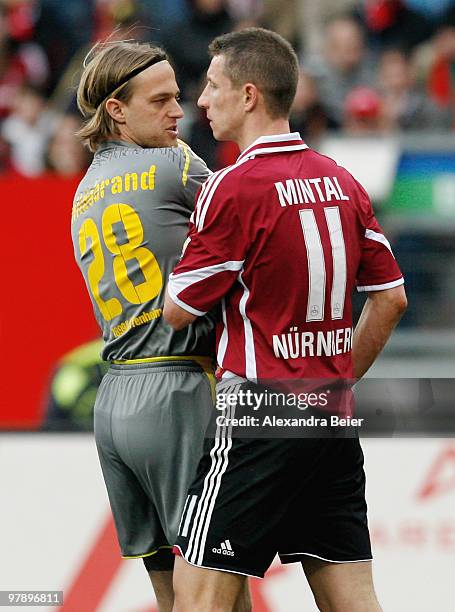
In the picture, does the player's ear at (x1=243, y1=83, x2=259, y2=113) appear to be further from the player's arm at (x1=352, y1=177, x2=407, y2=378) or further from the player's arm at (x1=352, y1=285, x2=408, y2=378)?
the player's arm at (x1=352, y1=285, x2=408, y2=378)

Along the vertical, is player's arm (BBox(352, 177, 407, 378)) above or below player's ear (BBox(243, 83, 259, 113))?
below

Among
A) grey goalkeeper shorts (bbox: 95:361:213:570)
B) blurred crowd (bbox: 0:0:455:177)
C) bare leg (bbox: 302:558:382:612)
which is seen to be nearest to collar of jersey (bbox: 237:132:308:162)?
grey goalkeeper shorts (bbox: 95:361:213:570)

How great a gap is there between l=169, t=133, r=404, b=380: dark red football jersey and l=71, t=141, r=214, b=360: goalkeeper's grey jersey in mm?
268

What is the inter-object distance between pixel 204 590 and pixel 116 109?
5.27 ft

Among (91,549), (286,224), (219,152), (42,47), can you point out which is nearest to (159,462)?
(286,224)

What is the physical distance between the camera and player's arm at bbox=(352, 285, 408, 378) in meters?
3.96

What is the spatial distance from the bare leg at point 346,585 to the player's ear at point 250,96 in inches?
56.4

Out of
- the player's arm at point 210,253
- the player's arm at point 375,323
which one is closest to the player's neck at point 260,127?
the player's arm at point 210,253

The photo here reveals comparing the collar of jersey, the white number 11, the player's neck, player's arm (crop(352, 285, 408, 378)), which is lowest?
player's arm (crop(352, 285, 408, 378))

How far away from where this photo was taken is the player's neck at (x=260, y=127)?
3.79 meters

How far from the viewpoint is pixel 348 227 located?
379cm

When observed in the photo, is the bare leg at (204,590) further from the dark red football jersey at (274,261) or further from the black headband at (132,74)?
the black headband at (132,74)

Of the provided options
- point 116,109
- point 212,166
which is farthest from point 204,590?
point 212,166

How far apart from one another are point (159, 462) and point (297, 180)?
1.03m
